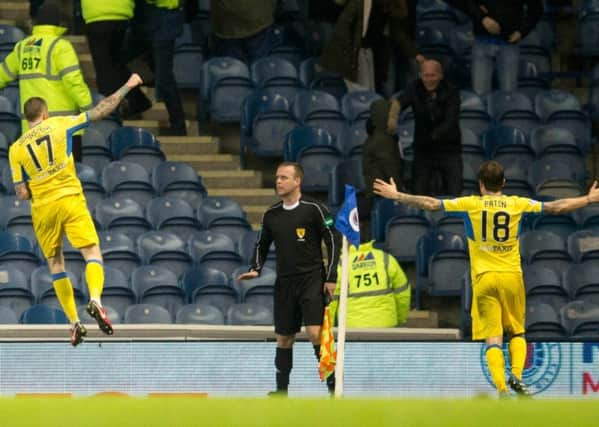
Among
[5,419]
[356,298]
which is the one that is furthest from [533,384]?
[5,419]

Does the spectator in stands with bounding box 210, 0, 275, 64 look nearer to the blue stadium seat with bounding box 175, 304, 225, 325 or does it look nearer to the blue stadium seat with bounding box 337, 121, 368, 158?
the blue stadium seat with bounding box 337, 121, 368, 158

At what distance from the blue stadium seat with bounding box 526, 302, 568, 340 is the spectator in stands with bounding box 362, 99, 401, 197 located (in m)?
1.82

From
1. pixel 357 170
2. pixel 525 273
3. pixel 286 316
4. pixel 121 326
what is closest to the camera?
pixel 286 316

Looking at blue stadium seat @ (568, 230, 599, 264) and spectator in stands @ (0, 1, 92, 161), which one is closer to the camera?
blue stadium seat @ (568, 230, 599, 264)

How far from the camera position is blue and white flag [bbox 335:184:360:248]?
1307 centimetres

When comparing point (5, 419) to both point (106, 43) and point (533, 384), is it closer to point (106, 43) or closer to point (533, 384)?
point (533, 384)

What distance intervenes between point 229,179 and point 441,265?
2.85m

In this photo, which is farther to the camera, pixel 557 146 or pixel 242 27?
pixel 242 27

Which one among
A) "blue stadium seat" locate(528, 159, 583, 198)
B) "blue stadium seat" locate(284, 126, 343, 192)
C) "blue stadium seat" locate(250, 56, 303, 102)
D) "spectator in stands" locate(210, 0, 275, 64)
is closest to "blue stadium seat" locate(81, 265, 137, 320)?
"blue stadium seat" locate(284, 126, 343, 192)

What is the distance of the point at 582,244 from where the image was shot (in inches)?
632

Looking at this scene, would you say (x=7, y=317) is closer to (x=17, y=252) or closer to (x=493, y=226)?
(x=17, y=252)

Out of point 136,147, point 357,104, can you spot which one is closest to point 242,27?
point 357,104

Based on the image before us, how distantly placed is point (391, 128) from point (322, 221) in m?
2.94

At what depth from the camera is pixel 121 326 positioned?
46.7ft
